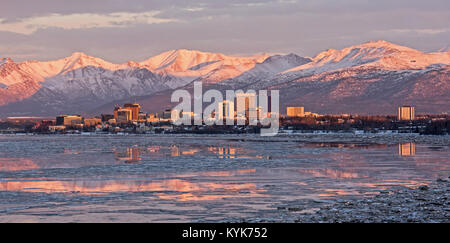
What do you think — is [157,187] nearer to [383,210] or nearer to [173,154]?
[383,210]

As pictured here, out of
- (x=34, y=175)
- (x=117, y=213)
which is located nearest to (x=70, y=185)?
(x=34, y=175)

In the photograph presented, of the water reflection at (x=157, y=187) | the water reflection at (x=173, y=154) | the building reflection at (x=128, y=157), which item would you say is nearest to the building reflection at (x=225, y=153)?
the water reflection at (x=173, y=154)

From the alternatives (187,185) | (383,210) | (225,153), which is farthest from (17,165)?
(383,210)

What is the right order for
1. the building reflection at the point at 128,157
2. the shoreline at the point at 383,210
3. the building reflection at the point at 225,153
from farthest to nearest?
the building reflection at the point at 225,153, the building reflection at the point at 128,157, the shoreline at the point at 383,210

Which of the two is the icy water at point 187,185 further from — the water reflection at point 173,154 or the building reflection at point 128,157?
the water reflection at point 173,154

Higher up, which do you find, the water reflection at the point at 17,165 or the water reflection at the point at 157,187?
the water reflection at the point at 17,165

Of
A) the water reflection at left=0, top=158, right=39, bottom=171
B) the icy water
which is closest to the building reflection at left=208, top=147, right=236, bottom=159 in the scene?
the icy water

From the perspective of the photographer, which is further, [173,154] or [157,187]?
[173,154]

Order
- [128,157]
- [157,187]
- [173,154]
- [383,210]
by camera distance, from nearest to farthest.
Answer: [383,210]
[157,187]
[128,157]
[173,154]

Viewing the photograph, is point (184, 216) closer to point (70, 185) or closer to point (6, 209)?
point (6, 209)

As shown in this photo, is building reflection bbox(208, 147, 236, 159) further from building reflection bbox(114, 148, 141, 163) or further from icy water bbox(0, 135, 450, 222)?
icy water bbox(0, 135, 450, 222)

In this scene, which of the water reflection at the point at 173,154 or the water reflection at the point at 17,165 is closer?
the water reflection at the point at 17,165

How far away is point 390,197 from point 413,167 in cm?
1720

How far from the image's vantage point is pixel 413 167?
147 feet
